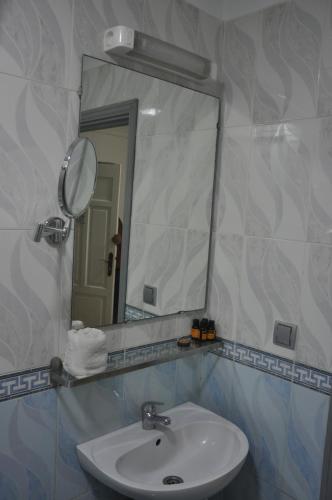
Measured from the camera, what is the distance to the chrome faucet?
60.9 inches

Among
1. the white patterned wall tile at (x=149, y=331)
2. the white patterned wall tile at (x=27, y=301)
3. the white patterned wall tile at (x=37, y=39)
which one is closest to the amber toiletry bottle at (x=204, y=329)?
the white patterned wall tile at (x=149, y=331)

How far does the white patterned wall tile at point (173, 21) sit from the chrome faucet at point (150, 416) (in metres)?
1.31

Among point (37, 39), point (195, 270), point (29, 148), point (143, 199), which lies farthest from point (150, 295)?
point (37, 39)

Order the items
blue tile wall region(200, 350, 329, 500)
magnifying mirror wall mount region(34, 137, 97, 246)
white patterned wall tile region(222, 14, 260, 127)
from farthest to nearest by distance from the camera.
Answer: white patterned wall tile region(222, 14, 260, 127) → blue tile wall region(200, 350, 329, 500) → magnifying mirror wall mount region(34, 137, 97, 246)

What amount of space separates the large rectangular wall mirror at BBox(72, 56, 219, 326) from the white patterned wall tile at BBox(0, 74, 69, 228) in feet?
0.32

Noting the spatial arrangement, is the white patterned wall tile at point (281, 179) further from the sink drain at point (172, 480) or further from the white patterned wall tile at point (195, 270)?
the sink drain at point (172, 480)

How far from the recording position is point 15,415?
127 centimetres

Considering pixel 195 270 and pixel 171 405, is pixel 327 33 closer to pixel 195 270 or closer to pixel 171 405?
pixel 195 270

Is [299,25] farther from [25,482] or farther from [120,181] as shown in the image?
[25,482]

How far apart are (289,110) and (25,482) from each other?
4.84ft

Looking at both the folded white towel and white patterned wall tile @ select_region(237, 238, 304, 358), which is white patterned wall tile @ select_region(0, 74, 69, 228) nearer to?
the folded white towel

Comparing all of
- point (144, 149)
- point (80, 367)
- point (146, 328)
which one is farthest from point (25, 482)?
point (144, 149)

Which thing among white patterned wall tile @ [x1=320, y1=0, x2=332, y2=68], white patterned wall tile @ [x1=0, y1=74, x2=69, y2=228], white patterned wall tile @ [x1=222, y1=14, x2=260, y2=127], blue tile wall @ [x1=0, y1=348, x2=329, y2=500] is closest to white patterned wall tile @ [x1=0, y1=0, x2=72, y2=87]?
white patterned wall tile @ [x1=0, y1=74, x2=69, y2=228]

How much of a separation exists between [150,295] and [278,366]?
0.53 metres
